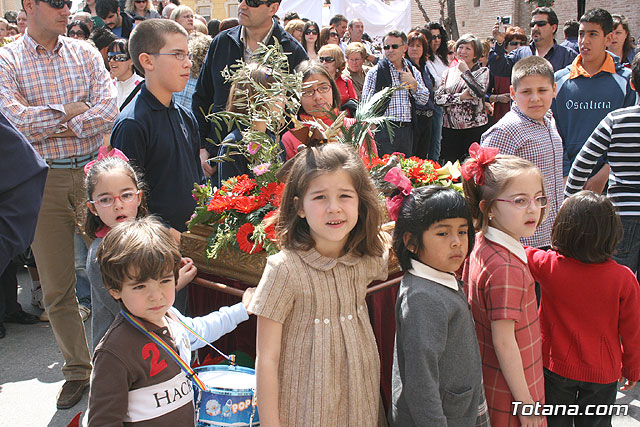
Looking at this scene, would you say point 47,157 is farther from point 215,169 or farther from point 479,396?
point 479,396

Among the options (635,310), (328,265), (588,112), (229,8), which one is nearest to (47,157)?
(328,265)

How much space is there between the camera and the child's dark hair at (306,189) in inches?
82.4

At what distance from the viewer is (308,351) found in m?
2.06

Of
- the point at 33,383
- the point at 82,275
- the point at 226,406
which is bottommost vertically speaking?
the point at 33,383

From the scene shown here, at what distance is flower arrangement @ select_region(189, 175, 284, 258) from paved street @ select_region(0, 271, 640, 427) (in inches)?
→ 62.0

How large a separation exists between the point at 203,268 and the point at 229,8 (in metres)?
39.4

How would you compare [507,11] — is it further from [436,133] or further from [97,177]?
[97,177]

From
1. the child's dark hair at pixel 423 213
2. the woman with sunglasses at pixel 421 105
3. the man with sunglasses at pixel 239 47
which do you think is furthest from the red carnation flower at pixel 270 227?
the woman with sunglasses at pixel 421 105

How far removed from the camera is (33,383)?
3770mm

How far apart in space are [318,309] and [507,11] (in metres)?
27.3

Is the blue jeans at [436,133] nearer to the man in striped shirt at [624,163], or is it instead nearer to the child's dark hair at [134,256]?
the man in striped shirt at [624,163]

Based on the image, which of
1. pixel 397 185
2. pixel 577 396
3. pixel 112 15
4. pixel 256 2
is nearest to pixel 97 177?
pixel 397 185

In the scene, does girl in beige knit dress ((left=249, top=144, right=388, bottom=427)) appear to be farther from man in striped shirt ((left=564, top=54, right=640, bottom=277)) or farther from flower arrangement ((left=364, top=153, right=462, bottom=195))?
man in striped shirt ((left=564, top=54, right=640, bottom=277))

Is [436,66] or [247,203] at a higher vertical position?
[436,66]
